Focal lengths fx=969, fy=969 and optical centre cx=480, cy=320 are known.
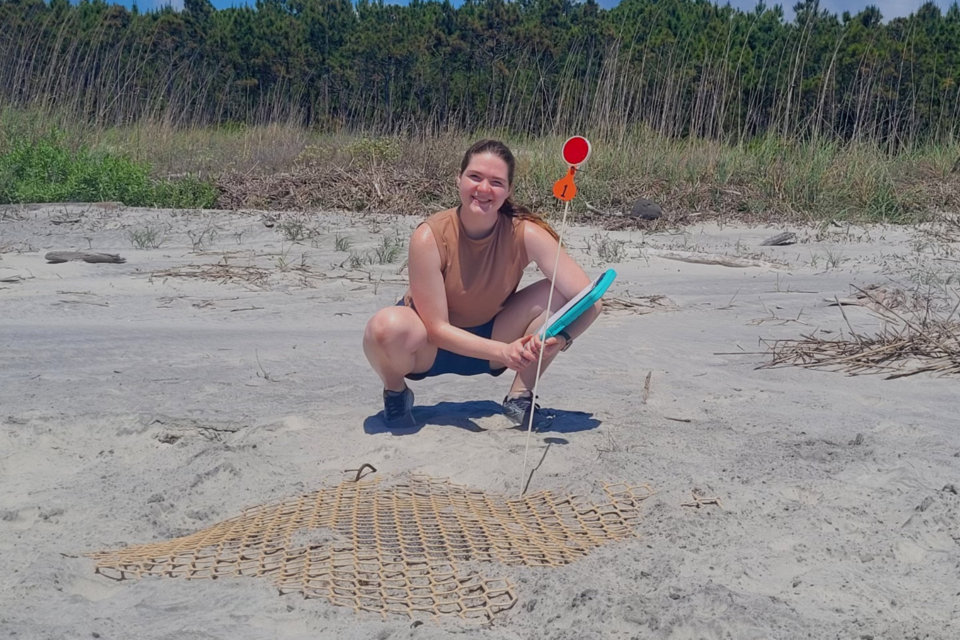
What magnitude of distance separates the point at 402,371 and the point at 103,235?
5691 millimetres

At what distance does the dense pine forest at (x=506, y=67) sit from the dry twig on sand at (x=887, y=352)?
19.5ft

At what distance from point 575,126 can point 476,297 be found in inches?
297

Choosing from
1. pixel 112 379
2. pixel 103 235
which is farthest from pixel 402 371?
pixel 103 235

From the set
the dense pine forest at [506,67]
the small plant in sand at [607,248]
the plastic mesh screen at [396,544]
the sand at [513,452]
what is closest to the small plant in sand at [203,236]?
the sand at [513,452]

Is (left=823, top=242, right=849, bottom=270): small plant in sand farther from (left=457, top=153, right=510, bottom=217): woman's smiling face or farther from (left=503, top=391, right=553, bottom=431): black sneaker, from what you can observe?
(left=457, top=153, right=510, bottom=217): woman's smiling face

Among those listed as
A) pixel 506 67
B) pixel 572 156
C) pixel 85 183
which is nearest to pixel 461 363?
pixel 572 156

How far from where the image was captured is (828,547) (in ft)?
7.88

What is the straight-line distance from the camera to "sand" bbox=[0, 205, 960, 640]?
7.07 feet

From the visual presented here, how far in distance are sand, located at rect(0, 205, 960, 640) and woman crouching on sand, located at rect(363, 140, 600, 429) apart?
0.65ft

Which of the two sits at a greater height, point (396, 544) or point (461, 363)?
point (461, 363)

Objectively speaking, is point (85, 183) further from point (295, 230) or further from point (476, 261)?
point (476, 261)

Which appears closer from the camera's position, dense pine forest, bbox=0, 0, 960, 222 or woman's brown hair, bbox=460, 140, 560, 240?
woman's brown hair, bbox=460, 140, 560, 240

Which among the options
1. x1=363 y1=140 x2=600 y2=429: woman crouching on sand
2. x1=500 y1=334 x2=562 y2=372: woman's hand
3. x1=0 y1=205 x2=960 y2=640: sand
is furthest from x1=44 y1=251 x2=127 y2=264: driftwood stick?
x1=500 y1=334 x2=562 y2=372: woman's hand

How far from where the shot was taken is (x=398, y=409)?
3398mm
